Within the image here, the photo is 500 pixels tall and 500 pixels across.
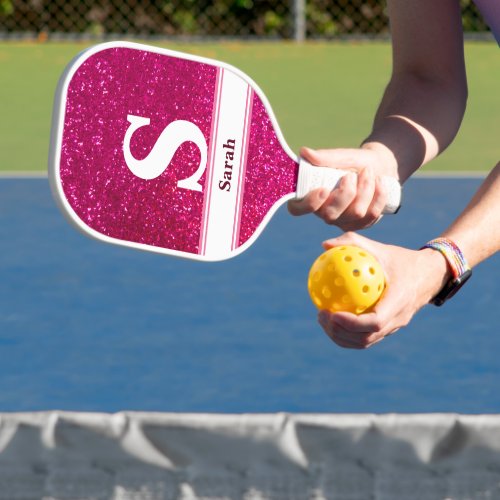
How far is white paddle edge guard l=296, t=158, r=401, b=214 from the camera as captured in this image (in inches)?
91.3

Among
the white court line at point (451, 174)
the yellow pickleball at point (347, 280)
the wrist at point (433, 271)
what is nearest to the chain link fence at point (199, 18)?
the white court line at point (451, 174)

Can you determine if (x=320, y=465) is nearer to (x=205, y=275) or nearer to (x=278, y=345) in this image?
(x=278, y=345)

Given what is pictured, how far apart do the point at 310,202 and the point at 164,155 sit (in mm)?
250

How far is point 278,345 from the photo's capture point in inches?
186

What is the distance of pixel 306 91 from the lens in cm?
999

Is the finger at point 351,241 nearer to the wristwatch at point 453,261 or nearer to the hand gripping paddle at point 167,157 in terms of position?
the wristwatch at point 453,261

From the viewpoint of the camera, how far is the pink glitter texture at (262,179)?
244cm

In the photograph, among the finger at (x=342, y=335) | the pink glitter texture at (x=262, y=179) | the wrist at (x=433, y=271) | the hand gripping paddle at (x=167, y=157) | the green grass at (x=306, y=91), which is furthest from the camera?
the green grass at (x=306, y=91)

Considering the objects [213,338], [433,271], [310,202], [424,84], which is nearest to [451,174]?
[213,338]

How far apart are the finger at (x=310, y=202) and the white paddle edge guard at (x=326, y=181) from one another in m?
0.01

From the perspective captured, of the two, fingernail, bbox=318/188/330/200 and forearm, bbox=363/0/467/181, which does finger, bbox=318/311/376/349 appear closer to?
fingernail, bbox=318/188/330/200

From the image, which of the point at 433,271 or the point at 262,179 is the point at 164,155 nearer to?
the point at 262,179

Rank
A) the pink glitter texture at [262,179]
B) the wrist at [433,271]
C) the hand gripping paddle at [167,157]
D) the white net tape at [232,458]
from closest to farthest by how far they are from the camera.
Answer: the wrist at [433,271], the hand gripping paddle at [167,157], the white net tape at [232,458], the pink glitter texture at [262,179]

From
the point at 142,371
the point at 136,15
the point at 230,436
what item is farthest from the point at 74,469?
the point at 136,15
